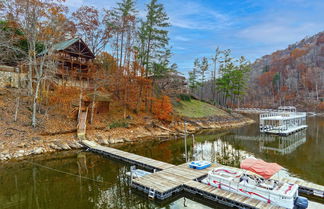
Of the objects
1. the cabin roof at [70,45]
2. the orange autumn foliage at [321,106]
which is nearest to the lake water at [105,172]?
the cabin roof at [70,45]

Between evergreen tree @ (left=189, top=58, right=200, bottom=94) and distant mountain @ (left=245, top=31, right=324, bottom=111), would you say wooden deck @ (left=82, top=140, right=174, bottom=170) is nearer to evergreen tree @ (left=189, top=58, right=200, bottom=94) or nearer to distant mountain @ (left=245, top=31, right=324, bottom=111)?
evergreen tree @ (left=189, top=58, right=200, bottom=94)

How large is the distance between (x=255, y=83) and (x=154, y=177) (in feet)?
328

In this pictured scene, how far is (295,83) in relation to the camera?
8275 centimetres

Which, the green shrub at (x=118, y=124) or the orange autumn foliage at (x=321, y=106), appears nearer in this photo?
the green shrub at (x=118, y=124)

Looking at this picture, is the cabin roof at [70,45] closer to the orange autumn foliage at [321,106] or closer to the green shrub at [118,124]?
the green shrub at [118,124]

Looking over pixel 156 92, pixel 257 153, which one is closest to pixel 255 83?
pixel 156 92

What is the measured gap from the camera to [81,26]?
32.5m

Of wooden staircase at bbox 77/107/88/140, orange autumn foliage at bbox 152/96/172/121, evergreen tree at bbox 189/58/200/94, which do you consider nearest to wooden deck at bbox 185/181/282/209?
wooden staircase at bbox 77/107/88/140

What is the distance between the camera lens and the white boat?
888 cm

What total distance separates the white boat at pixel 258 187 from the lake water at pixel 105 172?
4.39 ft

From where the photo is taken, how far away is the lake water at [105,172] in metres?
10.0

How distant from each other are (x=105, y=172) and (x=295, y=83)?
304 ft

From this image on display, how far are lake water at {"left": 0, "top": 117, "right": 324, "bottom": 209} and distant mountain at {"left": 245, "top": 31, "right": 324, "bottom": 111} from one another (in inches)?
2501

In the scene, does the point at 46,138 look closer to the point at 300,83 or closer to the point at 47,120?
the point at 47,120
